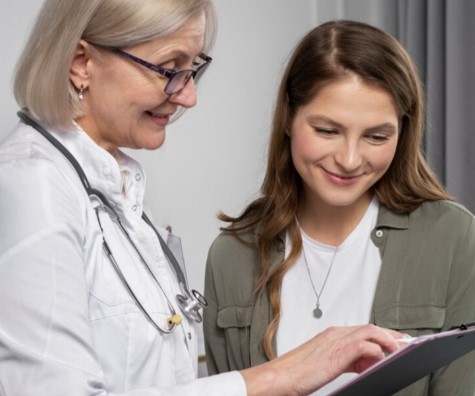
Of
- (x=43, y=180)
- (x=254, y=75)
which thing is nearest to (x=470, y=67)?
(x=254, y=75)

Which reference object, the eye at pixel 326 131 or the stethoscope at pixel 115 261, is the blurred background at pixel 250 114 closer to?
the eye at pixel 326 131

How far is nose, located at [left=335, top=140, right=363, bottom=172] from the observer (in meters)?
1.59

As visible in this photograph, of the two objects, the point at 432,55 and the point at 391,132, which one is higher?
the point at 432,55

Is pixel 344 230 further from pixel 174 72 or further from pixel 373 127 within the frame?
pixel 174 72

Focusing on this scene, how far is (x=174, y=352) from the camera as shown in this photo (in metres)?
1.29

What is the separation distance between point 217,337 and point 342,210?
0.40 meters

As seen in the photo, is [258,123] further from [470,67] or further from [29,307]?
[29,307]

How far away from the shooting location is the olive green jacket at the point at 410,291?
1.63 metres

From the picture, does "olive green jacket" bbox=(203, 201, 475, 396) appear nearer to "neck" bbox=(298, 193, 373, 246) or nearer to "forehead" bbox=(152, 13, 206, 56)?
"neck" bbox=(298, 193, 373, 246)

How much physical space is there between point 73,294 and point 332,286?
78cm

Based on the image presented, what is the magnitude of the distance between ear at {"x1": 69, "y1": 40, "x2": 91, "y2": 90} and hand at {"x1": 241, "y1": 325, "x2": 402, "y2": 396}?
1.69 ft

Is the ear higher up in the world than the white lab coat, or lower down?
higher up

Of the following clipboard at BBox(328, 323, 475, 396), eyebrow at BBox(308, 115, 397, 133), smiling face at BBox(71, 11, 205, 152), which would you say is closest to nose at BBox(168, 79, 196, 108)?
smiling face at BBox(71, 11, 205, 152)

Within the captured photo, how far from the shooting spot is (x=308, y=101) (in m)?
1.67
